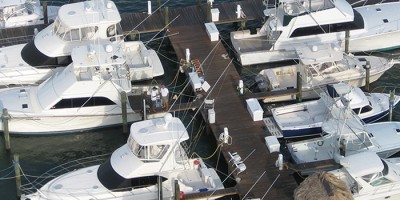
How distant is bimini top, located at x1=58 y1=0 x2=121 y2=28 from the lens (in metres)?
49.0

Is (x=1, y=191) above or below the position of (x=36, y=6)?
below

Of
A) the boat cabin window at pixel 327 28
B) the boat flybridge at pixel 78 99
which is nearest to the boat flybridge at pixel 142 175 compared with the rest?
the boat flybridge at pixel 78 99

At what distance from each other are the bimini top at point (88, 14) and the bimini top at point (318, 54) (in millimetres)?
9337

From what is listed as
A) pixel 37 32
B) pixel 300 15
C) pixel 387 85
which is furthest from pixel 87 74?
pixel 387 85

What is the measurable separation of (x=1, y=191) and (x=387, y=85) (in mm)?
20123

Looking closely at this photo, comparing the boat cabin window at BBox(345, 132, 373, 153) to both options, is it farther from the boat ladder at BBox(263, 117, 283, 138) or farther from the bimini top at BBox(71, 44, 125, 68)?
the bimini top at BBox(71, 44, 125, 68)

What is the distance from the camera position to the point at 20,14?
177 feet

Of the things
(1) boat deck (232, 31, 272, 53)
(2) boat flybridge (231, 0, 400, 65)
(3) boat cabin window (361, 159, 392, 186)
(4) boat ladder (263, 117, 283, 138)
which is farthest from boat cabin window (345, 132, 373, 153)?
(1) boat deck (232, 31, 272, 53)

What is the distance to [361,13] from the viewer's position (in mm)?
53031

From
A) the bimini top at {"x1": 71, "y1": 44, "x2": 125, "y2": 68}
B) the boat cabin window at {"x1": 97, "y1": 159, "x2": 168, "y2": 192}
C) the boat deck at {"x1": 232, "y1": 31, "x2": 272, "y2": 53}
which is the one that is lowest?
the boat cabin window at {"x1": 97, "y1": 159, "x2": 168, "y2": 192}

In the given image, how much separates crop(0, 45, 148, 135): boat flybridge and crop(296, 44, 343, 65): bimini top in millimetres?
8552

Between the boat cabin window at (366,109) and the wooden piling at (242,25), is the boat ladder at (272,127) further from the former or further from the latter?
the wooden piling at (242,25)

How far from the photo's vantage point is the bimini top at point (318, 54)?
48.0 meters

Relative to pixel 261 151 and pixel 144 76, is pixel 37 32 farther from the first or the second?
pixel 261 151
